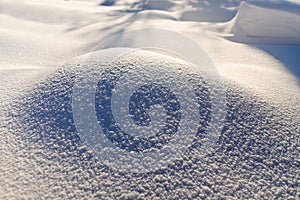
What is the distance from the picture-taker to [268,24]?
6.82ft

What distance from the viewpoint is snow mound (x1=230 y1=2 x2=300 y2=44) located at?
2014mm

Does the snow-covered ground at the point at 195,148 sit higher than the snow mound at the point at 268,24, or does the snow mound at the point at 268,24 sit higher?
the snow mound at the point at 268,24

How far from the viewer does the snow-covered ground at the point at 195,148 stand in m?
0.86

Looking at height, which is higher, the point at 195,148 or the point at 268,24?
the point at 268,24

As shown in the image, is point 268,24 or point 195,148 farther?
point 268,24

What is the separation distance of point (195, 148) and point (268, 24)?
153 centimetres

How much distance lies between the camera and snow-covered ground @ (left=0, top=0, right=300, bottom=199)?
0.86 metres

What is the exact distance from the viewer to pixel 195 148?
0.95m

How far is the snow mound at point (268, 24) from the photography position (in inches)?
79.3

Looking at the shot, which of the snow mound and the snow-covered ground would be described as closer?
the snow-covered ground

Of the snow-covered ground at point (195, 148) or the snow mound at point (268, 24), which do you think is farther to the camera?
the snow mound at point (268, 24)

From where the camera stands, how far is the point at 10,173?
918 millimetres

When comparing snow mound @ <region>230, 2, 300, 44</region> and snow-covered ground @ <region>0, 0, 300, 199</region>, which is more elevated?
snow mound @ <region>230, 2, 300, 44</region>

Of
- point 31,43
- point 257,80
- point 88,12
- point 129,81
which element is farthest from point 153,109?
point 88,12
